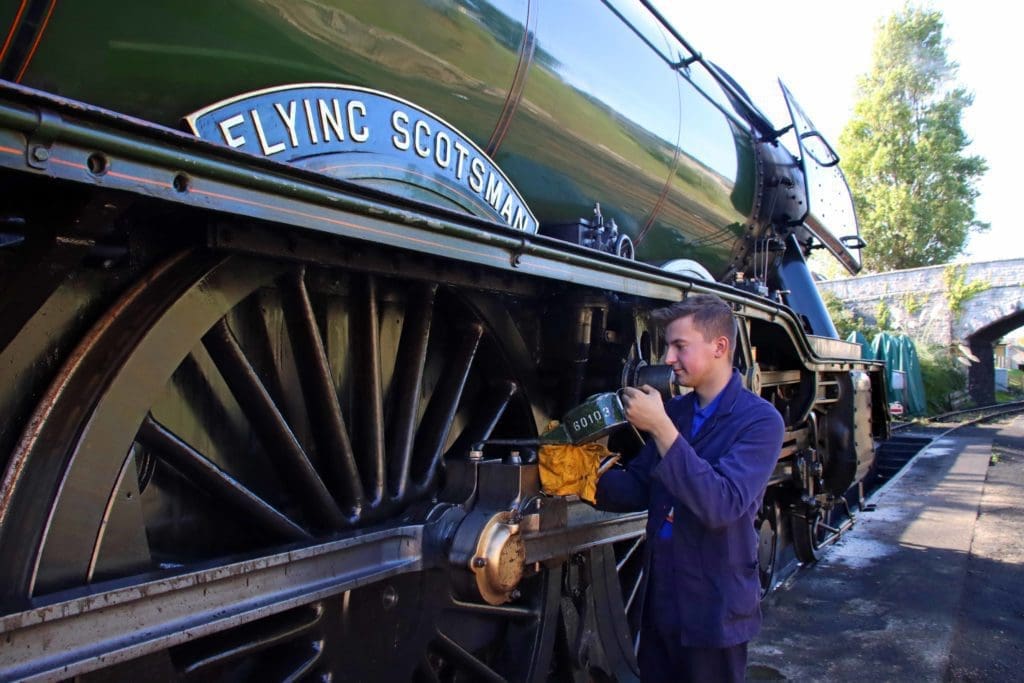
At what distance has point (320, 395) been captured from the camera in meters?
1.73

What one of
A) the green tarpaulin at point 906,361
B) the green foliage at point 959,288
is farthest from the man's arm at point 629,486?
the green foliage at point 959,288

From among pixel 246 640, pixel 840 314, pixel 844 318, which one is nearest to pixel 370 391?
pixel 246 640

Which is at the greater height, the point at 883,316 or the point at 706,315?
the point at 883,316

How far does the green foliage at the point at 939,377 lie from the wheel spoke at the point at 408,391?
2155 centimetres

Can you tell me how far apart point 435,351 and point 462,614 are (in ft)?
2.47

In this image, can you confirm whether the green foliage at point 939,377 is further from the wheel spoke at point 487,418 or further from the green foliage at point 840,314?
the wheel spoke at point 487,418

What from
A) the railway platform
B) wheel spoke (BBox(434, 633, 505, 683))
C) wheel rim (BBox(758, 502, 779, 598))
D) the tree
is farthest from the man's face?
the tree

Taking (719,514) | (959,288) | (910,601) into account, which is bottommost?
(910,601)

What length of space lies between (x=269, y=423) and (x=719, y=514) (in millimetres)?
1004

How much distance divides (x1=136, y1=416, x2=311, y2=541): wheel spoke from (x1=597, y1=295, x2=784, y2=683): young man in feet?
2.72

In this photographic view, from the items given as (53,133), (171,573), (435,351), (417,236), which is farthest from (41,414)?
(435,351)

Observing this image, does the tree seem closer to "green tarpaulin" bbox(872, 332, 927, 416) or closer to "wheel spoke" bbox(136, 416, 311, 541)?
"green tarpaulin" bbox(872, 332, 927, 416)

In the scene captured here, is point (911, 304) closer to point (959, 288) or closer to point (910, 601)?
point (959, 288)

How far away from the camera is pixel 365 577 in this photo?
164cm
